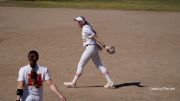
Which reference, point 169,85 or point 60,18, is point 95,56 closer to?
point 169,85

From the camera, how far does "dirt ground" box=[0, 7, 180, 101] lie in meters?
13.5

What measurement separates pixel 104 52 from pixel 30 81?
35.0ft

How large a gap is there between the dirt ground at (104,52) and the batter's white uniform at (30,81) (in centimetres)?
370

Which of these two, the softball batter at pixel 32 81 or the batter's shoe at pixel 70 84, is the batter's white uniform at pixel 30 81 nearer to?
the softball batter at pixel 32 81

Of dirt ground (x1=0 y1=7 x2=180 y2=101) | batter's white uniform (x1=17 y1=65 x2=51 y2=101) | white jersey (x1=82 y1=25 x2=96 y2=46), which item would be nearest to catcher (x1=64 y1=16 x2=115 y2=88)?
white jersey (x1=82 y1=25 x2=96 y2=46)

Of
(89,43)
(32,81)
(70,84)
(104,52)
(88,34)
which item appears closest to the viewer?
(32,81)

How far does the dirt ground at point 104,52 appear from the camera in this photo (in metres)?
13.5

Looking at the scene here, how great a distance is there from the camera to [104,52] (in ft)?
63.5

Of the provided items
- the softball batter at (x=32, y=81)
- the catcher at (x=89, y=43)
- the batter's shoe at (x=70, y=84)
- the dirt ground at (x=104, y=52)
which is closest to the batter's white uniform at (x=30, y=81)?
the softball batter at (x=32, y=81)

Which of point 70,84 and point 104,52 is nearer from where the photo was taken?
point 70,84

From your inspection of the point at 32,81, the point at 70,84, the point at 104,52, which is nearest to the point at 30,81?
the point at 32,81

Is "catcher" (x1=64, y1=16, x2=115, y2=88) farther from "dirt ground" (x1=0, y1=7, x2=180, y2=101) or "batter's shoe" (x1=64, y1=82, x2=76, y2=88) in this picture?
"dirt ground" (x1=0, y1=7, x2=180, y2=101)

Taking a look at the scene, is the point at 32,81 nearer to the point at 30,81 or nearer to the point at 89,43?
the point at 30,81

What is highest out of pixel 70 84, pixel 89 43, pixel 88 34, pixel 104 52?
pixel 88 34
